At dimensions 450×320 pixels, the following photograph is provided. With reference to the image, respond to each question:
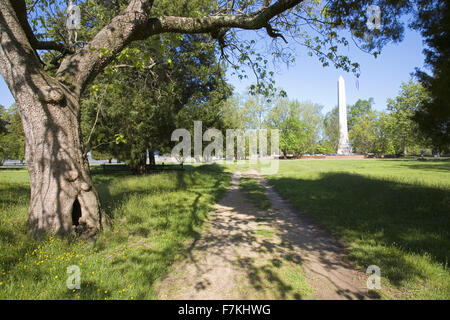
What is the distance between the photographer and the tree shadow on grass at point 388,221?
389 centimetres

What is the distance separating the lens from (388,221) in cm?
587

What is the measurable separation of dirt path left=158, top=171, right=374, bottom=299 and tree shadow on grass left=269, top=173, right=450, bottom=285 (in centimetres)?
54

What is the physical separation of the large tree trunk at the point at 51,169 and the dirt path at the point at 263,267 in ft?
7.97

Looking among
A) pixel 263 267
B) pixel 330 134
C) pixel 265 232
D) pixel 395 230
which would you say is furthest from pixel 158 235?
pixel 330 134

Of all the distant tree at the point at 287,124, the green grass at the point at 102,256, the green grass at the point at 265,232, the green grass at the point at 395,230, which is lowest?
the green grass at the point at 265,232

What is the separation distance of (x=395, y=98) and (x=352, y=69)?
50375 mm

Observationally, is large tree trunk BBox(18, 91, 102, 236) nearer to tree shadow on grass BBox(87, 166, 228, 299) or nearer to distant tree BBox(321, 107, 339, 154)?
tree shadow on grass BBox(87, 166, 228, 299)

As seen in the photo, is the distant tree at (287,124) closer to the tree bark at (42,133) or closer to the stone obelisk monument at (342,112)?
the stone obelisk monument at (342,112)

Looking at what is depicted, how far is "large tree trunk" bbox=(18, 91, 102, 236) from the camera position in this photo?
4.19 metres

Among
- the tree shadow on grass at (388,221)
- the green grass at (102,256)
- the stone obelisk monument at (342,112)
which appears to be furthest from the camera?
the stone obelisk monument at (342,112)

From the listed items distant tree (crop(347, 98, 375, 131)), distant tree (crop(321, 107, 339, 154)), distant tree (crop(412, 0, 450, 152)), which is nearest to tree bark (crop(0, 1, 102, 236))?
distant tree (crop(412, 0, 450, 152))

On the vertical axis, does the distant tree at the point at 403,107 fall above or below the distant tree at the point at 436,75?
above

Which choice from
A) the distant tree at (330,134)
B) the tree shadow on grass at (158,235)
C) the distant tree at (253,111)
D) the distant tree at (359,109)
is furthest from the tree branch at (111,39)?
the distant tree at (359,109)

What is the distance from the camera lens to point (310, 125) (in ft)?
212
